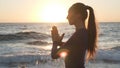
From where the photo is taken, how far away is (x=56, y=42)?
3.79 meters

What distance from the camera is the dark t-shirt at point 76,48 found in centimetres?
374

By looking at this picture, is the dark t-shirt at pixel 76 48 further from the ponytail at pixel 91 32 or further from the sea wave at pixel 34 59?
the sea wave at pixel 34 59

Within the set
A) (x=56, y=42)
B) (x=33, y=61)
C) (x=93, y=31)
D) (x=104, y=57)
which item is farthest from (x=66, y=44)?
(x=104, y=57)

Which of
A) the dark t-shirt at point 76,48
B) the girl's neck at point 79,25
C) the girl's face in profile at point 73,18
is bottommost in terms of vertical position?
the dark t-shirt at point 76,48

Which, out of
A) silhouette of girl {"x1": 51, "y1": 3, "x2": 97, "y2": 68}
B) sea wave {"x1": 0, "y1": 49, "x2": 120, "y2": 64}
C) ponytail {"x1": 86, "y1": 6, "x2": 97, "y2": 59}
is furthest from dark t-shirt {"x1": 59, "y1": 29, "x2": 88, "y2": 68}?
sea wave {"x1": 0, "y1": 49, "x2": 120, "y2": 64}

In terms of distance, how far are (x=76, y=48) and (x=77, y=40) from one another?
Answer: 0.32ft

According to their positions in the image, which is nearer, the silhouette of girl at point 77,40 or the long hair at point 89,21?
the silhouette of girl at point 77,40

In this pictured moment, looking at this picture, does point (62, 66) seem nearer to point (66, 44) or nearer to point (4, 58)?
point (4, 58)

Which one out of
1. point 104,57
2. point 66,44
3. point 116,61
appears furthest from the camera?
point 104,57

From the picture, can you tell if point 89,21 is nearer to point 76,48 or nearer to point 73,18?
point 73,18

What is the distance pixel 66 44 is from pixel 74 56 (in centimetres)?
18

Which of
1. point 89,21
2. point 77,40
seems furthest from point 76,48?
point 89,21

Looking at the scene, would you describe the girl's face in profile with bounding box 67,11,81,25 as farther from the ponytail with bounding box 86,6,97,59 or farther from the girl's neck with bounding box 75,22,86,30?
the ponytail with bounding box 86,6,97,59

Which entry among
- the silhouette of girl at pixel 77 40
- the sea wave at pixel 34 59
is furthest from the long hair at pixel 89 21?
the sea wave at pixel 34 59
